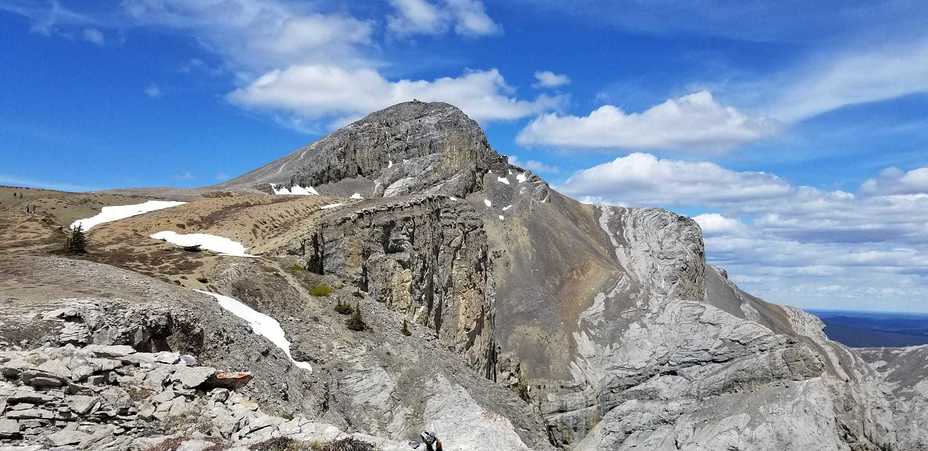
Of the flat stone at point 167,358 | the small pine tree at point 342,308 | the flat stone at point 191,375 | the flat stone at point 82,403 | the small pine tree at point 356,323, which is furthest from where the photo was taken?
the small pine tree at point 342,308

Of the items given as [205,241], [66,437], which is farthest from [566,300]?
Answer: [66,437]

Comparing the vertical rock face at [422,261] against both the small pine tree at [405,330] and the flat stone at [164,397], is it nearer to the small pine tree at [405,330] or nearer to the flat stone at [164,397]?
the small pine tree at [405,330]

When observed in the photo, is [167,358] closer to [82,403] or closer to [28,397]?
[82,403]

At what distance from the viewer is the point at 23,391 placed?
12.9 meters

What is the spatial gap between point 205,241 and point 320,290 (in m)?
12.4

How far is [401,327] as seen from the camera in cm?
3575

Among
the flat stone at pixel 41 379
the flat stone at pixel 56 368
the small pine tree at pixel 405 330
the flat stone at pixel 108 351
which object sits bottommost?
the small pine tree at pixel 405 330

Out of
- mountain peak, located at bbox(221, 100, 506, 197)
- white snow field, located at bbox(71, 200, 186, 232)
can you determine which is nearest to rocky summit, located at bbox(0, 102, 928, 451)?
mountain peak, located at bbox(221, 100, 506, 197)

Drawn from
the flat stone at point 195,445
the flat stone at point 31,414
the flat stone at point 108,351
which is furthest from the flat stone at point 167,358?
the flat stone at point 195,445

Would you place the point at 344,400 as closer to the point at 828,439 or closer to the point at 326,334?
the point at 326,334

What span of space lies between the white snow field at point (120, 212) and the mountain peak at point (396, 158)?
28616 mm

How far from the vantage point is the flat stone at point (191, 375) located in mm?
15352

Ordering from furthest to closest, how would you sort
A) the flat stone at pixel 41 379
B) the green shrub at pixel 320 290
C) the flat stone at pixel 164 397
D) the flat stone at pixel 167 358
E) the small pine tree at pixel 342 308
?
the green shrub at pixel 320 290, the small pine tree at pixel 342 308, the flat stone at pixel 167 358, the flat stone at pixel 164 397, the flat stone at pixel 41 379

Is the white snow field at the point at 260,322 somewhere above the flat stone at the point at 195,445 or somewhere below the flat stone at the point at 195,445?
above
